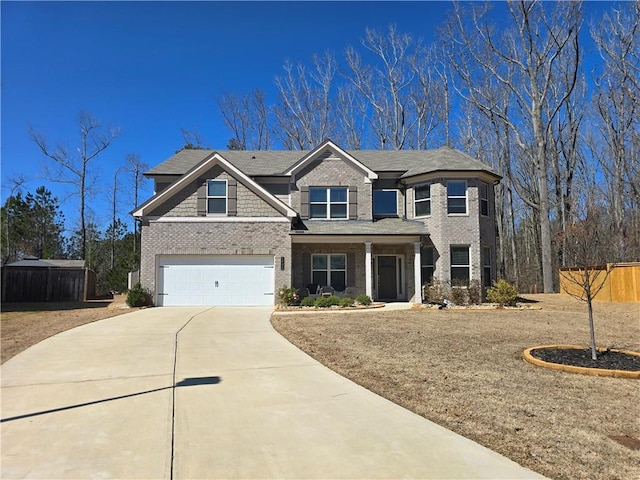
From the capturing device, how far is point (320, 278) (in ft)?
65.6

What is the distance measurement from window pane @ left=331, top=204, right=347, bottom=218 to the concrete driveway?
1291 cm

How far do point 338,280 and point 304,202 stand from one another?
3933mm

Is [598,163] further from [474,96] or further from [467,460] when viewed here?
[467,460]

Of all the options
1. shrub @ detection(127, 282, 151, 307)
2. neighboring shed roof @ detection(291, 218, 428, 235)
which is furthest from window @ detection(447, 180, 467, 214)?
shrub @ detection(127, 282, 151, 307)

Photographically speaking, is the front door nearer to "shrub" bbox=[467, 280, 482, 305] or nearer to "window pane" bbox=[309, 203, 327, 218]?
"window pane" bbox=[309, 203, 327, 218]

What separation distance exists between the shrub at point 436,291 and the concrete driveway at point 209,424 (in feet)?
37.7

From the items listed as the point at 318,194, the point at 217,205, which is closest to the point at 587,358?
the point at 318,194

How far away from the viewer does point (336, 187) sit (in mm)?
20734

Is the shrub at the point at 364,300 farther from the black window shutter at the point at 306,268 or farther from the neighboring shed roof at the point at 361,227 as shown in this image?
the black window shutter at the point at 306,268

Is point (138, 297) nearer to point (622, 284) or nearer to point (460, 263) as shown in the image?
point (460, 263)

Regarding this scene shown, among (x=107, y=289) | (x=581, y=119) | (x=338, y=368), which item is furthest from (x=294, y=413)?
(x=581, y=119)

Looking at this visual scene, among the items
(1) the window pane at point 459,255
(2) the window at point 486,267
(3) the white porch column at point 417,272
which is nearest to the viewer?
(3) the white porch column at point 417,272

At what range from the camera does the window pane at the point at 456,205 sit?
64.4ft

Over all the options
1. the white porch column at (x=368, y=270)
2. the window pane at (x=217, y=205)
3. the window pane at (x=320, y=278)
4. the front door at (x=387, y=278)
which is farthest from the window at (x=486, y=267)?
the window pane at (x=217, y=205)
